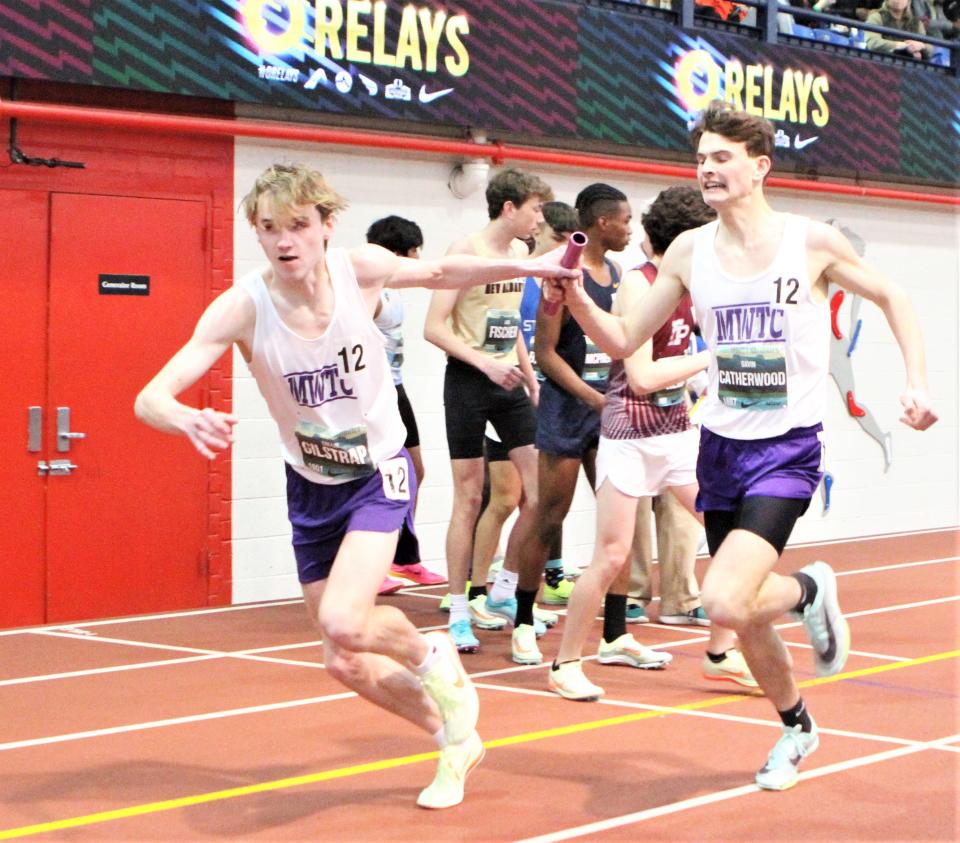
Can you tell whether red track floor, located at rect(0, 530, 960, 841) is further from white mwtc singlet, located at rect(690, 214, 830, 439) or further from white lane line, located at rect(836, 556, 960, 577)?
white lane line, located at rect(836, 556, 960, 577)

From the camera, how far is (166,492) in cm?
906

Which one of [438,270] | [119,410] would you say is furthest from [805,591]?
[119,410]

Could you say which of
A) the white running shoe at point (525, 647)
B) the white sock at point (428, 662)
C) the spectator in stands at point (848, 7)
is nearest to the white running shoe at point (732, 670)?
the white running shoe at point (525, 647)

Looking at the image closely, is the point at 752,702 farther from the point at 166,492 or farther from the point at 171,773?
the point at 166,492

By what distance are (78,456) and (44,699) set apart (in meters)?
2.31

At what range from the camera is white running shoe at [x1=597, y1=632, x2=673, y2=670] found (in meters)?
7.21

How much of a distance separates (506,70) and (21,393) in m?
3.95

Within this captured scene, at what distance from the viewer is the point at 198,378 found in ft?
15.4

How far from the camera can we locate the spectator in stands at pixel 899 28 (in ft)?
45.3

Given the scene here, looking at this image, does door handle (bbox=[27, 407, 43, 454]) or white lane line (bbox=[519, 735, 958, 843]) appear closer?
white lane line (bbox=[519, 735, 958, 843])

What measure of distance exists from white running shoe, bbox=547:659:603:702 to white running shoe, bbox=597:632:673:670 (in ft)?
2.22

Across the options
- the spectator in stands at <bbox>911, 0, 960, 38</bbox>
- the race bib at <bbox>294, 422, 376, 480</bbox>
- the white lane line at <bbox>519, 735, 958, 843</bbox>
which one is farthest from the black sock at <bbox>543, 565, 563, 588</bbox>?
the spectator in stands at <bbox>911, 0, 960, 38</bbox>

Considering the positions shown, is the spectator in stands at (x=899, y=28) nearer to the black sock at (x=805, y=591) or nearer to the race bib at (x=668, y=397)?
the race bib at (x=668, y=397)

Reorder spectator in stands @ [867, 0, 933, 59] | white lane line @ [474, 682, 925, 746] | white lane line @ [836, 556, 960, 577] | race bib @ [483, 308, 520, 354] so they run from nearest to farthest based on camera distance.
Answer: white lane line @ [474, 682, 925, 746]
race bib @ [483, 308, 520, 354]
white lane line @ [836, 556, 960, 577]
spectator in stands @ [867, 0, 933, 59]
